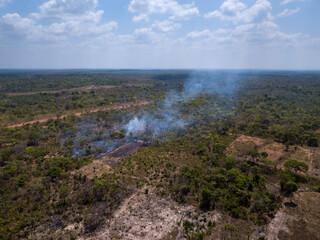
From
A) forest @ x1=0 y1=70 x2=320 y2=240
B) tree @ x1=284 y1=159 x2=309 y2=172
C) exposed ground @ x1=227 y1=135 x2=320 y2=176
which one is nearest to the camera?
forest @ x1=0 y1=70 x2=320 y2=240

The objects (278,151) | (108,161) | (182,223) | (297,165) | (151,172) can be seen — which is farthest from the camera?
(278,151)

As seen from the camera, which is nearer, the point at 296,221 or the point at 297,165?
the point at 296,221

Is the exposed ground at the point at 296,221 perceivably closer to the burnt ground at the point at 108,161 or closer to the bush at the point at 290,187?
the bush at the point at 290,187

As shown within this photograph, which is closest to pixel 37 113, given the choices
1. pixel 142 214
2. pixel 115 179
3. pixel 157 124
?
pixel 157 124

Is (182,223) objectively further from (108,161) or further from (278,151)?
(278,151)

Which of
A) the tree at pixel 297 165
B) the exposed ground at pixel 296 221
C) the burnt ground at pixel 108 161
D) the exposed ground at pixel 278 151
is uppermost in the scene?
the tree at pixel 297 165

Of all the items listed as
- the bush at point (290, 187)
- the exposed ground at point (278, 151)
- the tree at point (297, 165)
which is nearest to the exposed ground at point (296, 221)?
the bush at point (290, 187)

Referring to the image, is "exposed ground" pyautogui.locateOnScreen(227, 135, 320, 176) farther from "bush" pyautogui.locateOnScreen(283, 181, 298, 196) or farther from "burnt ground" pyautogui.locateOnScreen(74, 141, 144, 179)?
"burnt ground" pyautogui.locateOnScreen(74, 141, 144, 179)

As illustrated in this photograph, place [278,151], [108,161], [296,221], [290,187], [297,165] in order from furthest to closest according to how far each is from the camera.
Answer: [278,151] → [108,161] → [297,165] → [290,187] → [296,221]

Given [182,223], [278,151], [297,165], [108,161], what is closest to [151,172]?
[108,161]

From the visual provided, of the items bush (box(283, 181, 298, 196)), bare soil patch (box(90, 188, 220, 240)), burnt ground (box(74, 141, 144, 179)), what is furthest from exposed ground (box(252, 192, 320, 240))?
burnt ground (box(74, 141, 144, 179))

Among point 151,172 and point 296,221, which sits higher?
point 151,172
